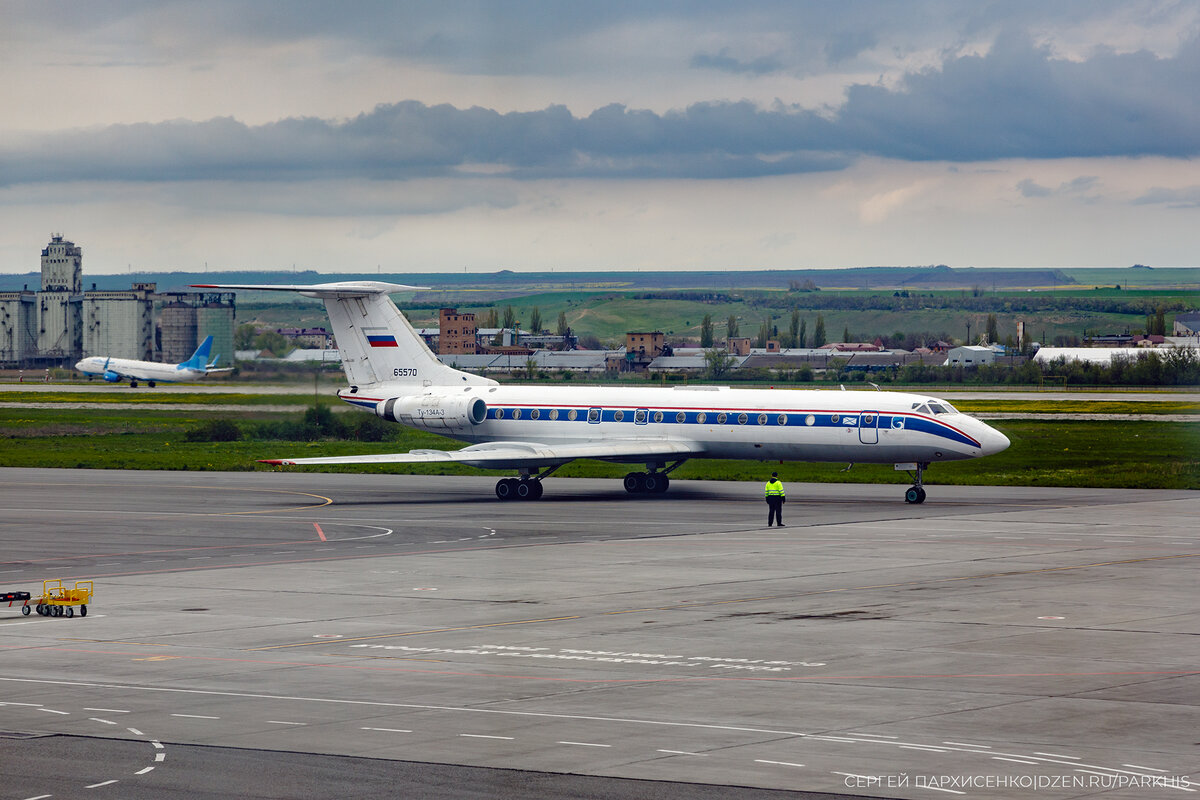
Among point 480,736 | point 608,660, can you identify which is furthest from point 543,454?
point 480,736

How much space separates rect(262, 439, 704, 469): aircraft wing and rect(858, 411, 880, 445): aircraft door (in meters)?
6.44

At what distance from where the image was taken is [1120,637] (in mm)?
24094

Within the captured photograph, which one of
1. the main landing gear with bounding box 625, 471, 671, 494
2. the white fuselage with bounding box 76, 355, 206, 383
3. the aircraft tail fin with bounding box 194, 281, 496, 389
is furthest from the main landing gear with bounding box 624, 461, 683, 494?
the white fuselage with bounding box 76, 355, 206, 383

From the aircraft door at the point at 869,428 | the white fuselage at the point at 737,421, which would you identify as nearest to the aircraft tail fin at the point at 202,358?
the white fuselage at the point at 737,421

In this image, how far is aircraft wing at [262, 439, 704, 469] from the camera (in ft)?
172

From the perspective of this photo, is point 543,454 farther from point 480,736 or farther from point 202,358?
point 202,358

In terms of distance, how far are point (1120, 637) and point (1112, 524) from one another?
2071 centimetres

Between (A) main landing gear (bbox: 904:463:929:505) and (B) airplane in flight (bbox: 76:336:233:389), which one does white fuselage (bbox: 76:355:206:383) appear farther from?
(A) main landing gear (bbox: 904:463:929:505)

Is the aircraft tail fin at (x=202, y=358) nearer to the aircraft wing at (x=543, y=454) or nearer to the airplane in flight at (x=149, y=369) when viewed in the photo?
the airplane in flight at (x=149, y=369)

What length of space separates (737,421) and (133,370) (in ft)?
397

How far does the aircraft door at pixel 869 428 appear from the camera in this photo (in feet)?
165

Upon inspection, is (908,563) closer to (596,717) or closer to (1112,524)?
(1112,524)

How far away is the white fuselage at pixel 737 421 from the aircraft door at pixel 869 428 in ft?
0.12

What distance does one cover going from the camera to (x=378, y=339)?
58.2 meters
